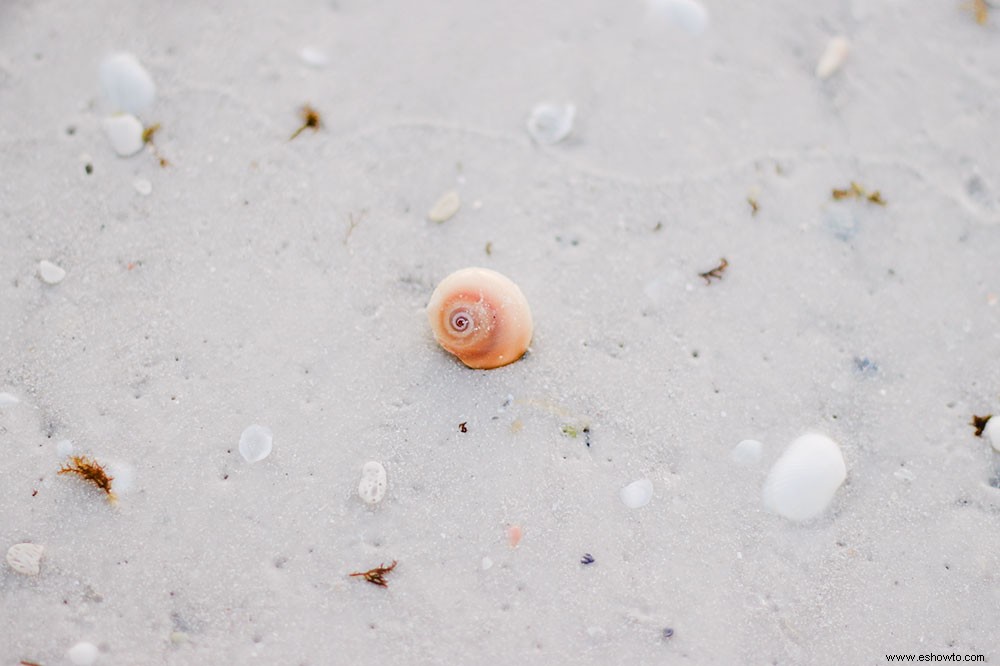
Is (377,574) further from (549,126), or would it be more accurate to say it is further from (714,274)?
(549,126)

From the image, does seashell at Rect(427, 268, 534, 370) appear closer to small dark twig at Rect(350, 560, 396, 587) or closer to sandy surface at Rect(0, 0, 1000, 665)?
sandy surface at Rect(0, 0, 1000, 665)

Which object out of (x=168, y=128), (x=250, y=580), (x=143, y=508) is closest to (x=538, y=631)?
(x=250, y=580)

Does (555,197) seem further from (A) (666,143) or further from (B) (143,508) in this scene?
(B) (143,508)

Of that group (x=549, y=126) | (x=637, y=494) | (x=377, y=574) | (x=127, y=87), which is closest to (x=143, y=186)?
(x=127, y=87)

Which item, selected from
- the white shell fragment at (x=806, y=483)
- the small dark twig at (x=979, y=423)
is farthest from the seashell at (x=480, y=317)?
the small dark twig at (x=979, y=423)

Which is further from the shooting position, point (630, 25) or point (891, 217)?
point (630, 25)

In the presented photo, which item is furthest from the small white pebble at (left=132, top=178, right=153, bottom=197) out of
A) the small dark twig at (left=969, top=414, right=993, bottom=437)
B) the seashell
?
the small dark twig at (left=969, top=414, right=993, bottom=437)

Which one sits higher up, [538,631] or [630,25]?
[630,25]
